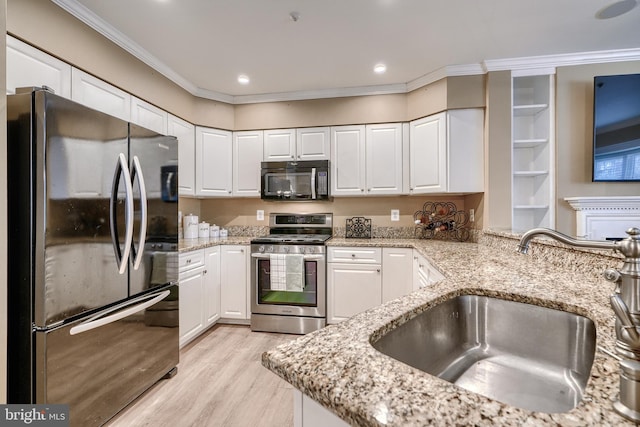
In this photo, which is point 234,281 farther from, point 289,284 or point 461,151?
point 461,151

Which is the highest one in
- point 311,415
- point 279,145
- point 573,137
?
point 279,145

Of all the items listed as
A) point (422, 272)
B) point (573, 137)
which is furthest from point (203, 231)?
point (573, 137)

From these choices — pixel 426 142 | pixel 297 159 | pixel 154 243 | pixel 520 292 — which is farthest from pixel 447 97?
pixel 154 243

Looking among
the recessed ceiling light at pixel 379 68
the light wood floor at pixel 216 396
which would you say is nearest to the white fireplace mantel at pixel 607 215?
the recessed ceiling light at pixel 379 68

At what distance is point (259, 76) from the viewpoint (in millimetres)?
3039

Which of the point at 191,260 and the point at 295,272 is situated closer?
the point at 191,260

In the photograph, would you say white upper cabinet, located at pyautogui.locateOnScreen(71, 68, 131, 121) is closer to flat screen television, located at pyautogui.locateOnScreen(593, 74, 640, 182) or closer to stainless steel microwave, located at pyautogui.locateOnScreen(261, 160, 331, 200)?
stainless steel microwave, located at pyautogui.locateOnScreen(261, 160, 331, 200)

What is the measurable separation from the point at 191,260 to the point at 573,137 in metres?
3.58

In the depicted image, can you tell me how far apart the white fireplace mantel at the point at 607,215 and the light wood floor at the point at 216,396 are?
9.09 ft

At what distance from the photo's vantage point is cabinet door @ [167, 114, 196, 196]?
3.00m

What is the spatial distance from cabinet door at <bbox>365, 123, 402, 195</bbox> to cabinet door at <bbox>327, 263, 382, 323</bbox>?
0.89m

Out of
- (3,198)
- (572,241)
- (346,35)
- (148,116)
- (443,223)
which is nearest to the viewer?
(572,241)

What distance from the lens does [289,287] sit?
305cm

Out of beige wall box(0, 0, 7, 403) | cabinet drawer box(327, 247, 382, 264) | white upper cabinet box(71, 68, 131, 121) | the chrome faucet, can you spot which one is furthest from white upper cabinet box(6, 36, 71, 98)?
the chrome faucet
